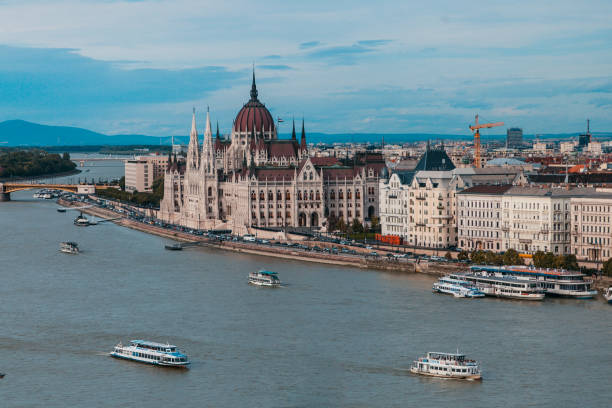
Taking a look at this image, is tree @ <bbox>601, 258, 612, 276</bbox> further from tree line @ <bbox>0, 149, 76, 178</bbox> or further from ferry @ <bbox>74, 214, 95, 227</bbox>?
tree line @ <bbox>0, 149, 76, 178</bbox>

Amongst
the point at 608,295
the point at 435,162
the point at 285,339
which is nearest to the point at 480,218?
the point at 435,162

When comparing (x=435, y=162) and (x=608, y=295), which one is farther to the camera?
(x=435, y=162)

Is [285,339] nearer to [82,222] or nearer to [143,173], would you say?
[82,222]

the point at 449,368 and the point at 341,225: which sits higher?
the point at 341,225

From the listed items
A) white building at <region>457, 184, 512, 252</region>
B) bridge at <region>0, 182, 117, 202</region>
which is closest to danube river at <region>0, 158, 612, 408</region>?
white building at <region>457, 184, 512, 252</region>

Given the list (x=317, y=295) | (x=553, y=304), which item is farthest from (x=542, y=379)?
(x=317, y=295)

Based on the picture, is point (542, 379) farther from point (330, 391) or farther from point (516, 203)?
point (516, 203)

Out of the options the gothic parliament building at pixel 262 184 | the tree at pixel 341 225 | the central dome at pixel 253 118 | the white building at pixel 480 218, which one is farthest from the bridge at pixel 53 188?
the white building at pixel 480 218

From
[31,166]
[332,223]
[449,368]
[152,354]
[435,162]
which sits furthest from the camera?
[31,166]
